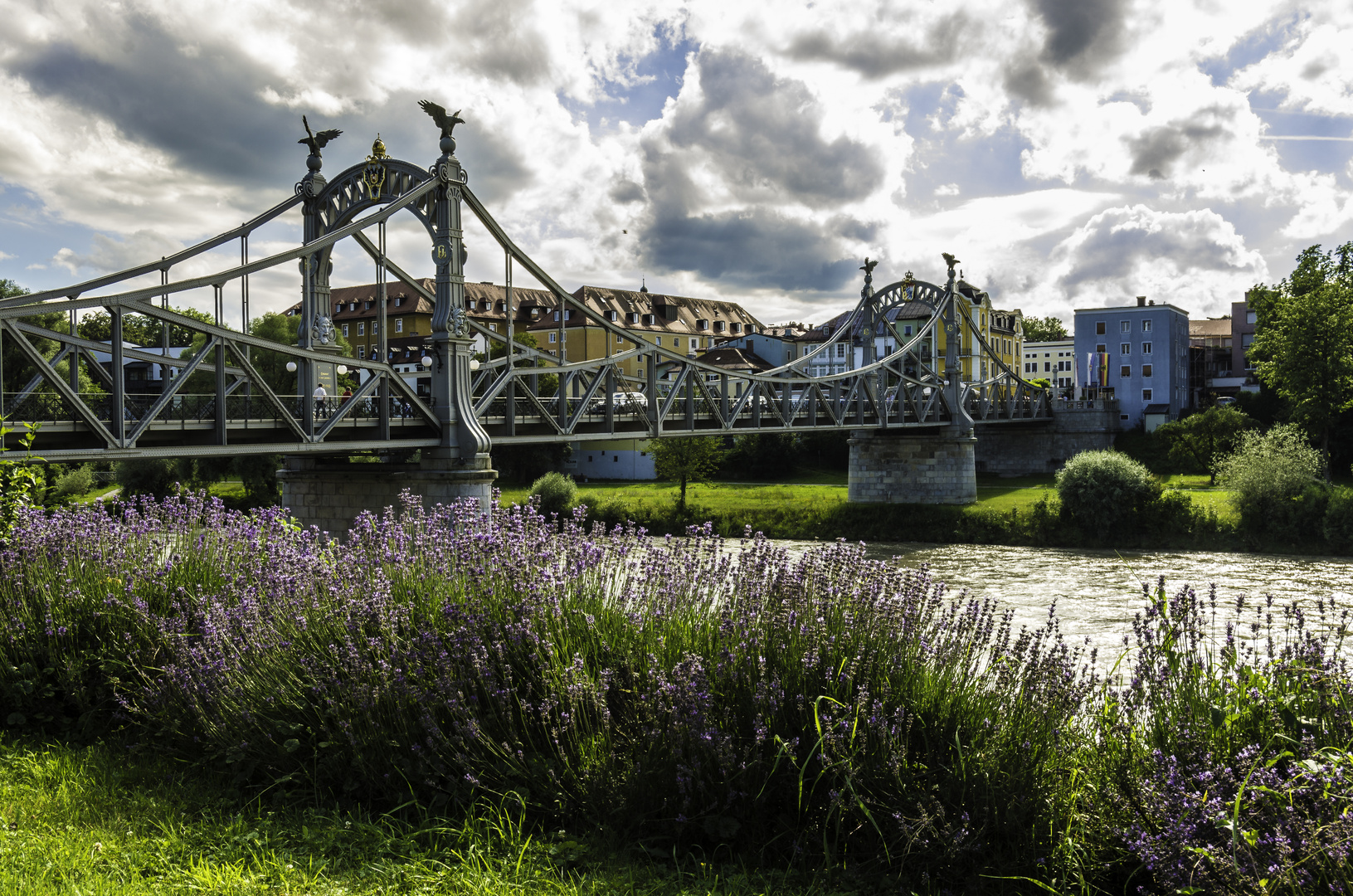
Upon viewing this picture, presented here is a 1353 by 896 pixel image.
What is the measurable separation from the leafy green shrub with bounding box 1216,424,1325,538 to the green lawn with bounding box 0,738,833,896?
3477cm

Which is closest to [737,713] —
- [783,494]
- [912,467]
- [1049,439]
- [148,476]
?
[912,467]

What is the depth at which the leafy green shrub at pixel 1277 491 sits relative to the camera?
1270 inches

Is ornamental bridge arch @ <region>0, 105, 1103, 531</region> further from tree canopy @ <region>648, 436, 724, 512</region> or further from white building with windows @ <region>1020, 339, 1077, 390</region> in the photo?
white building with windows @ <region>1020, 339, 1077, 390</region>

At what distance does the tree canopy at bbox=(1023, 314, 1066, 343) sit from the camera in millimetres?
113438

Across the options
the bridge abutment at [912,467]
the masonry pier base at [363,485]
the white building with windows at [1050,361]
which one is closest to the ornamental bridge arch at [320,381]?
the masonry pier base at [363,485]

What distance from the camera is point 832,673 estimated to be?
4.79 metres

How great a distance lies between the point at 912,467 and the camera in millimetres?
43812

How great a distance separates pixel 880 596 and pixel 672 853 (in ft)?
7.28

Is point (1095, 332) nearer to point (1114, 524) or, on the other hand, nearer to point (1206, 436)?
point (1206, 436)

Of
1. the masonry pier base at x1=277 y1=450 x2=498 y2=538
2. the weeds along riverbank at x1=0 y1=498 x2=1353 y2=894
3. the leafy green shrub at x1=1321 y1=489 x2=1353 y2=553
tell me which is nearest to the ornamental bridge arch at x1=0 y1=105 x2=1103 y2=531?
the masonry pier base at x1=277 y1=450 x2=498 y2=538

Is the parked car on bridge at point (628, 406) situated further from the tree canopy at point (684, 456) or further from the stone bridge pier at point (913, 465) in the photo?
the stone bridge pier at point (913, 465)

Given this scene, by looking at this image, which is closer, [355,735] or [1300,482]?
[355,735]

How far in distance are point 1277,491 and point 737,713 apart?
3443 cm

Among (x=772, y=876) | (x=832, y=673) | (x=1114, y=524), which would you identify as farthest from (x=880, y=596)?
(x=1114, y=524)
